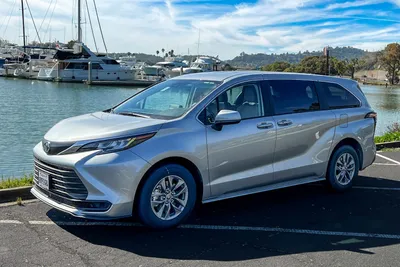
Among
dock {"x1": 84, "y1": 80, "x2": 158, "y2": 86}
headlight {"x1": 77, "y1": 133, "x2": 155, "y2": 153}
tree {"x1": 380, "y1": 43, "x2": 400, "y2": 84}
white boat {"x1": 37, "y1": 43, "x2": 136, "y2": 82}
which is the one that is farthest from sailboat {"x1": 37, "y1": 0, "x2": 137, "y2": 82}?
tree {"x1": 380, "y1": 43, "x2": 400, "y2": 84}

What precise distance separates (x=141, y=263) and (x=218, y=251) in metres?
0.82

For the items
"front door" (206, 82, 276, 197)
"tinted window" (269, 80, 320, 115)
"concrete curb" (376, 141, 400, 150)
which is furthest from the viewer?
"concrete curb" (376, 141, 400, 150)

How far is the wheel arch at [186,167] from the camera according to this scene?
16.3 feet

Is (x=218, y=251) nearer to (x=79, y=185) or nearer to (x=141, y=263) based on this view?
(x=141, y=263)

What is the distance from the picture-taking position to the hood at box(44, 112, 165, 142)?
488 centimetres

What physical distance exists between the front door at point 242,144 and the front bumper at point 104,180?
1.00m

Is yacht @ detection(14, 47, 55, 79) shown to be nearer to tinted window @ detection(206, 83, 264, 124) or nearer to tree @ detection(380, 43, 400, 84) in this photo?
tinted window @ detection(206, 83, 264, 124)

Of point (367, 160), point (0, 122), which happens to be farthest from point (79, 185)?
point (0, 122)

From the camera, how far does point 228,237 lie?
5055 mm

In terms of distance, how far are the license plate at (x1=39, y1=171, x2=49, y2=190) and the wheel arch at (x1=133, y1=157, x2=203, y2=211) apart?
40.0 inches

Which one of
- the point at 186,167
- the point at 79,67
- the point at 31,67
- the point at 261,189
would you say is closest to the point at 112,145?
the point at 186,167

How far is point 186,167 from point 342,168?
3015mm

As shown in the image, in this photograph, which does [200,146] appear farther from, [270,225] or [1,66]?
[1,66]

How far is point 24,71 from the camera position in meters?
73.8
